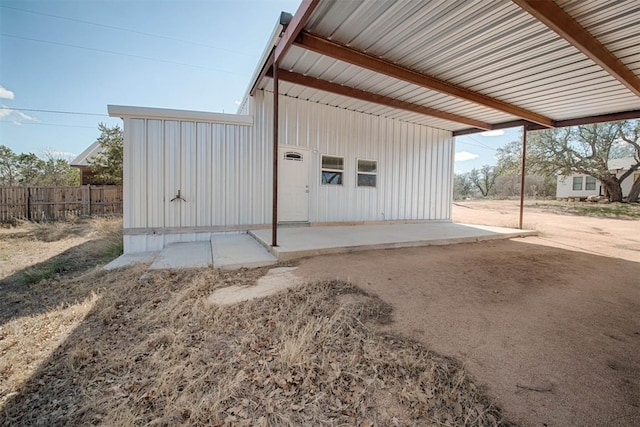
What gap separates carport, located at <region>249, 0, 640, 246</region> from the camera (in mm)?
3402

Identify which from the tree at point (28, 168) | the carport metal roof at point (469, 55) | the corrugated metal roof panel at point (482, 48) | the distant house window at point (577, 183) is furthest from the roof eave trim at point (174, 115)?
the distant house window at point (577, 183)

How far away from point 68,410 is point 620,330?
421cm

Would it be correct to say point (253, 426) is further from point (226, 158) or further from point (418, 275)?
point (226, 158)

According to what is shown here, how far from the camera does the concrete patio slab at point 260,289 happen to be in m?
2.91

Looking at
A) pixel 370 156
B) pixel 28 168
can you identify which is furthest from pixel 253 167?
pixel 28 168

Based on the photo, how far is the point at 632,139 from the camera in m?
16.5

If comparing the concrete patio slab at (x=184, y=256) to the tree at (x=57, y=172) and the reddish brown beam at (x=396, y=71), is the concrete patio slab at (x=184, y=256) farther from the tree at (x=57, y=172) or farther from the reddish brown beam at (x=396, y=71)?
the tree at (x=57, y=172)

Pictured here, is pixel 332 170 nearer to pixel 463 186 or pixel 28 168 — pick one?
pixel 28 168

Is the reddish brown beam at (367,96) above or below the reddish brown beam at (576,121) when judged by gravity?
above

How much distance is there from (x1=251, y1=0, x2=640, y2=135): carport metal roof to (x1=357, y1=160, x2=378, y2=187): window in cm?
162

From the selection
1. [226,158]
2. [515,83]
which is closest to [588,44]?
[515,83]

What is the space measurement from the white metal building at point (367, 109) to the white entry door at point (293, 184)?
0.03 meters

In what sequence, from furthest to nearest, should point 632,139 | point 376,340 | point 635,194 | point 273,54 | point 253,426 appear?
point 635,194 → point 632,139 → point 273,54 → point 376,340 → point 253,426

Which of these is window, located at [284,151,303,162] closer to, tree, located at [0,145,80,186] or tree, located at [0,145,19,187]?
tree, located at [0,145,80,186]
